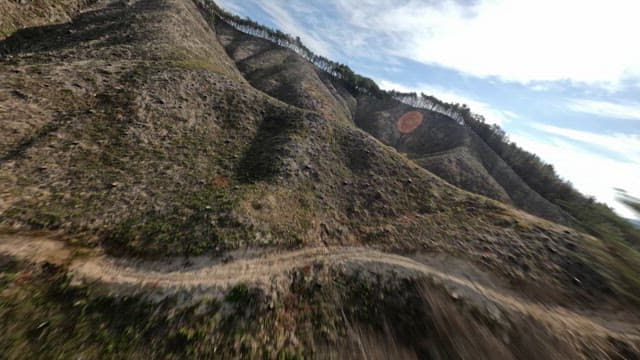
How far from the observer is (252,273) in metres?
13.8

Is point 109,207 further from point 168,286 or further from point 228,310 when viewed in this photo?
point 228,310

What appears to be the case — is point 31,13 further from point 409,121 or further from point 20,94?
point 409,121

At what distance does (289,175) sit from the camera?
2289cm

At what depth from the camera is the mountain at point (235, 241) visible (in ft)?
34.4

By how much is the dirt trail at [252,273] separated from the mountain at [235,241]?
10cm

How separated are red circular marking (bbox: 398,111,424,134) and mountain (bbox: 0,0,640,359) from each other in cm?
5285

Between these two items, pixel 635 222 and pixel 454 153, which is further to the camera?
pixel 454 153

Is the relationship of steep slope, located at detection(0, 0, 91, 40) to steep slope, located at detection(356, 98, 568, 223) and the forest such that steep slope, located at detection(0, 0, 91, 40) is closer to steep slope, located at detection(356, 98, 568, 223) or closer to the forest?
the forest

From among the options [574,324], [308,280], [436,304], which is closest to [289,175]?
[308,280]

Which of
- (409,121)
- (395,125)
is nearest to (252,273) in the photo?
(395,125)

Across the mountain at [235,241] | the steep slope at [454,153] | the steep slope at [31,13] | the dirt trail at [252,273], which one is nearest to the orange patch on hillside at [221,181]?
the mountain at [235,241]

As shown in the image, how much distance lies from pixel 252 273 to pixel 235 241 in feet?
9.70

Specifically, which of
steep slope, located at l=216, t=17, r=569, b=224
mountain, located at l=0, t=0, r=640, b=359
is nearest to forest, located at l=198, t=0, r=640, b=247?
steep slope, located at l=216, t=17, r=569, b=224

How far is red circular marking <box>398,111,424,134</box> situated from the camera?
76.7 metres
